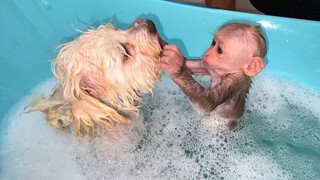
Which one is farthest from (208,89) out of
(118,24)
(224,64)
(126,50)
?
(118,24)

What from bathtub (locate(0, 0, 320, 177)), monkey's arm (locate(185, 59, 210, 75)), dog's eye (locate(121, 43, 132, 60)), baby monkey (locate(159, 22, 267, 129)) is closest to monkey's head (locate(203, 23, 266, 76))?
baby monkey (locate(159, 22, 267, 129))

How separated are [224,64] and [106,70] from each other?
306 mm

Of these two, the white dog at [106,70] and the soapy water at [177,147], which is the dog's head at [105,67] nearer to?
the white dog at [106,70]

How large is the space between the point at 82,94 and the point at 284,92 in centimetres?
80

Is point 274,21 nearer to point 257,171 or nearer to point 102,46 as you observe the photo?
point 257,171

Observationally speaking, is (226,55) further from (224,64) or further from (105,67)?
(105,67)

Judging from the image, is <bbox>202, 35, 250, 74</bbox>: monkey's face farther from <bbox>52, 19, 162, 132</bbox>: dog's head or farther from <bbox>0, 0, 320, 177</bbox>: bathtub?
<bbox>0, 0, 320, 177</bbox>: bathtub

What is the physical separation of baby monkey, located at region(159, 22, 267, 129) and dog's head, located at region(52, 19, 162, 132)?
0.07 m

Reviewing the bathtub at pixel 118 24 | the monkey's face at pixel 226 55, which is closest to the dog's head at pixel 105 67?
the monkey's face at pixel 226 55

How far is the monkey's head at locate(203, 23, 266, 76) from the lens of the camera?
1203 mm

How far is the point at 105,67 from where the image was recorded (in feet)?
3.85

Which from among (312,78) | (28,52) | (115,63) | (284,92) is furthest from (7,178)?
(312,78)

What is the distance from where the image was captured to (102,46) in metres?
1.16

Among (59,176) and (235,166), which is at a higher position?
(59,176)
